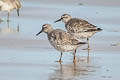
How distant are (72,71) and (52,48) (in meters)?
2.57

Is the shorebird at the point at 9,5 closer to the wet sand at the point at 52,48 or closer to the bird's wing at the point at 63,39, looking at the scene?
the wet sand at the point at 52,48

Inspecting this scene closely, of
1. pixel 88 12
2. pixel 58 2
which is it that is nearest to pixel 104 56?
pixel 88 12

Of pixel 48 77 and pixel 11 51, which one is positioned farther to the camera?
pixel 11 51

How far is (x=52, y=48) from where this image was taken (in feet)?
50.0

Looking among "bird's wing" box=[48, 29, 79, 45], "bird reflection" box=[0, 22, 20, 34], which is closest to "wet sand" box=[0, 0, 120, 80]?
"bird reflection" box=[0, 22, 20, 34]

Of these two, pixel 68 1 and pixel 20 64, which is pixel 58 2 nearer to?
pixel 68 1

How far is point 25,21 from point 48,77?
730 cm

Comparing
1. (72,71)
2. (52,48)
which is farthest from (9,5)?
(72,71)

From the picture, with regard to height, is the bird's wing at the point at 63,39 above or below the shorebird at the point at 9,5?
below

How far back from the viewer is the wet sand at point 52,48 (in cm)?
1242

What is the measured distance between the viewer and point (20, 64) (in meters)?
13.2

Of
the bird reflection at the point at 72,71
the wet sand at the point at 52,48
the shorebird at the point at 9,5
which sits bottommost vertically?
the bird reflection at the point at 72,71

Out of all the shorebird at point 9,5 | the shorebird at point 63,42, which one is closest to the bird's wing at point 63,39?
the shorebird at point 63,42

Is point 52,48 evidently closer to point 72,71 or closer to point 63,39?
point 63,39
